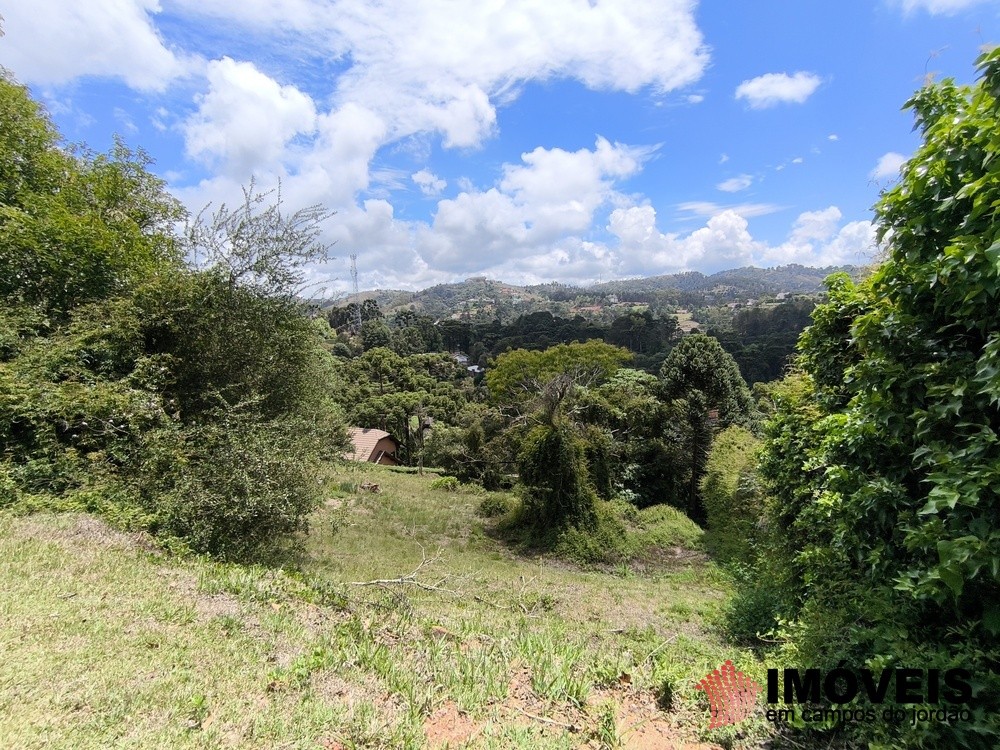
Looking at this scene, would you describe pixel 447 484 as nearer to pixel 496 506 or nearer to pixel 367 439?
pixel 496 506

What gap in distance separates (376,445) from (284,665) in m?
35.9

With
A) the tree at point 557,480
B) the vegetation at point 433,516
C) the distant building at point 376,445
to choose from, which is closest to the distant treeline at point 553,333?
the distant building at point 376,445

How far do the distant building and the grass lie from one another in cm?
3026

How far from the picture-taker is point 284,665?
367cm

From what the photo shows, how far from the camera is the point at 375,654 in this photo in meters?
3.92

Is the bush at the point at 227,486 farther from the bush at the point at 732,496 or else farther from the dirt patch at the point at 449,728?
the bush at the point at 732,496

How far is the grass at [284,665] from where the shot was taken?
9.37 feet

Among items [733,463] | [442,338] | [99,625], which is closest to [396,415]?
[733,463]

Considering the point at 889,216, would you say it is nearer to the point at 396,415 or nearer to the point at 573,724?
the point at 573,724

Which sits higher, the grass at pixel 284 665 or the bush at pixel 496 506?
the grass at pixel 284 665

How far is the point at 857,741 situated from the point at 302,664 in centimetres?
381

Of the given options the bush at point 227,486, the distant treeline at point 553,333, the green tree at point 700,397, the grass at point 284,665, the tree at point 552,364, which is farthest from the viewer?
the distant treeline at point 553,333

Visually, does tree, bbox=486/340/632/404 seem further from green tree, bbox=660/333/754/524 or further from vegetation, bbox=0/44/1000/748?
vegetation, bbox=0/44/1000/748

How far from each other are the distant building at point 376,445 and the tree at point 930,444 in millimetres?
34065
